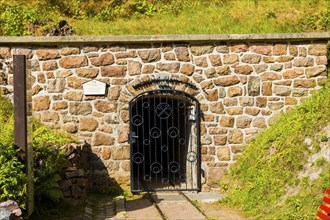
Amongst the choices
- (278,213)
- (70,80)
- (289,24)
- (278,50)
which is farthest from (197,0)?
(278,213)

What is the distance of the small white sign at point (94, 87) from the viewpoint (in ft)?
31.3

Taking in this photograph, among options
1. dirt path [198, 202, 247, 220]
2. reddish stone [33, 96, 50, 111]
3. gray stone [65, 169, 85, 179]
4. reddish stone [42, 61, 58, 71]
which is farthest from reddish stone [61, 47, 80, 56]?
dirt path [198, 202, 247, 220]

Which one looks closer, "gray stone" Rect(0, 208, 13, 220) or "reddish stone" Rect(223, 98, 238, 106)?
"gray stone" Rect(0, 208, 13, 220)

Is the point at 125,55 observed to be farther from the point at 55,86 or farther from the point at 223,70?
the point at 223,70

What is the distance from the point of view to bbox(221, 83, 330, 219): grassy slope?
6.84 metres

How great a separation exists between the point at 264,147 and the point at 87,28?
4921 mm

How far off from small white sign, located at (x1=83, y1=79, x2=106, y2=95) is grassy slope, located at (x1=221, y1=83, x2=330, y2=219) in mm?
2884

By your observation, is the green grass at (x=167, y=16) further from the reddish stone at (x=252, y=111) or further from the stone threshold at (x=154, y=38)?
the reddish stone at (x=252, y=111)

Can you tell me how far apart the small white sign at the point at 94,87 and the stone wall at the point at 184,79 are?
9 cm

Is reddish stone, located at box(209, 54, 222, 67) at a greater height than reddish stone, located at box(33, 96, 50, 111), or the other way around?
reddish stone, located at box(209, 54, 222, 67)

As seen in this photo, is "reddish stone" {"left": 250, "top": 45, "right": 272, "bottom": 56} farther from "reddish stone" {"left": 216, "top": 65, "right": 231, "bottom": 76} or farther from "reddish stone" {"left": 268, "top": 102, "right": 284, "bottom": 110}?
"reddish stone" {"left": 268, "top": 102, "right": 284, "bottom": 110}

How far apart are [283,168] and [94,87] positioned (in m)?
3.80

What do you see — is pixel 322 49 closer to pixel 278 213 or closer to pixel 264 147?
pixel 264 147

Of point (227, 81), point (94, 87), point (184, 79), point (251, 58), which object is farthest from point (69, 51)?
point (251, 58)
